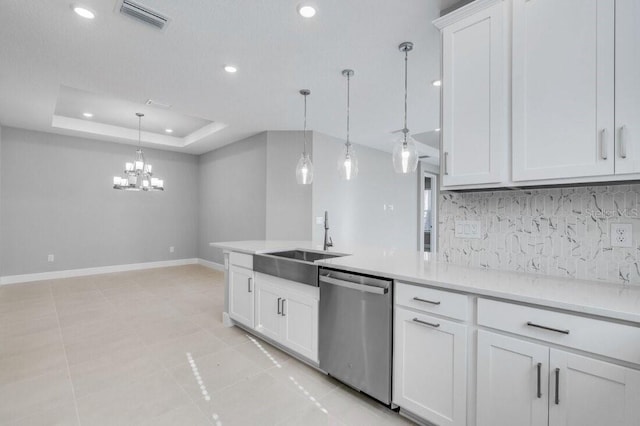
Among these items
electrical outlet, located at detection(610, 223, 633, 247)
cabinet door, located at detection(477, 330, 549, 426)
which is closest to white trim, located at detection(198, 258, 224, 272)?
cabinet door, located at detection(477, 330, 549, 426)

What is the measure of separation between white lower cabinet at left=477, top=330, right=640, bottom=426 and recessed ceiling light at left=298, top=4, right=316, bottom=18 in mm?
2262

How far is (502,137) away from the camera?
1.70 metres

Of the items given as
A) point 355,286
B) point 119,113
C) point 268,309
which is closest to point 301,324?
point 268,309

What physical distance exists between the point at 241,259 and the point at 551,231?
2.52 metres

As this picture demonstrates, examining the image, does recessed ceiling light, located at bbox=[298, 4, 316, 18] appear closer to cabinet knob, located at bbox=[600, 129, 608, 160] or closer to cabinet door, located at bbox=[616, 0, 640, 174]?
cabinet door, located at bbox=[616, 0, 640, 174]

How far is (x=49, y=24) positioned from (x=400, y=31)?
8.77 ft

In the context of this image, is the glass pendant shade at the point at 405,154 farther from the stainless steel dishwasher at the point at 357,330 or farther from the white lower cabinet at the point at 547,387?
the white lower cabinet at the point at 547,387

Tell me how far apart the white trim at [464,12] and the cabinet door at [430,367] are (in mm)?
1795

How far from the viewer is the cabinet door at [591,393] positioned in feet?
3.72

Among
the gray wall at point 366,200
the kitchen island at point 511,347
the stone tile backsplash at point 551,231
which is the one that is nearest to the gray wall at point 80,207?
the gray wall at point 366,200

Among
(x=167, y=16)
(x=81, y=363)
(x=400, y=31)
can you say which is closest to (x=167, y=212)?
(x=81, y=363)

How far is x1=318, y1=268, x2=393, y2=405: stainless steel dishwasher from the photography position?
183cm

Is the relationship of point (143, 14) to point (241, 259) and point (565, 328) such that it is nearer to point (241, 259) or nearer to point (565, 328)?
point (241, 259)

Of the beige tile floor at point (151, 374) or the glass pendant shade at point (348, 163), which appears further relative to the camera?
the glass pendant shade at point (348, 163)
